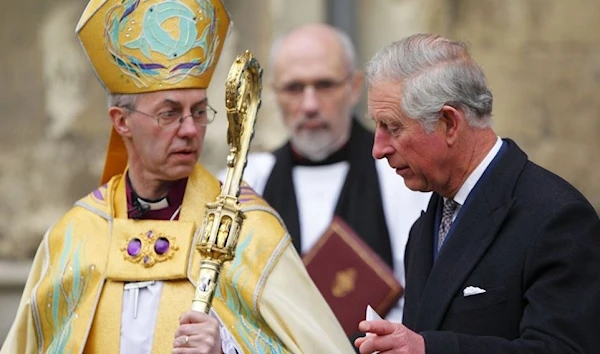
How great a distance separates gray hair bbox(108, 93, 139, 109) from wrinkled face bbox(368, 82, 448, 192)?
43.4 inches

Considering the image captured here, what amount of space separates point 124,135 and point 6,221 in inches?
152

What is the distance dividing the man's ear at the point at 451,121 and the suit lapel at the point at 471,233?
0.53 feet

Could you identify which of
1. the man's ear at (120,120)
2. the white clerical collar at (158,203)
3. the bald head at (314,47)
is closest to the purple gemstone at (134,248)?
the white clerical collar at (158,203)

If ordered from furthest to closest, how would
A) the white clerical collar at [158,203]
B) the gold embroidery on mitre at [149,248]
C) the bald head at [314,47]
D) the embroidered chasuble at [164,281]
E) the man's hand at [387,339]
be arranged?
1. the bald head at [314,47]
2. the white clerical collar at [158,203]
3. the gold embroidery on mitre at [149,248]
4. the embroidered chasuble at [164,281]
5. the man's hand at [387,339]

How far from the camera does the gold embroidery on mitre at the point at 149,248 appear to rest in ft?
19.3

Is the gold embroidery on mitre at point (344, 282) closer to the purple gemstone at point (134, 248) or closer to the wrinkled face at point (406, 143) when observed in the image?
the purple gemstone at point (134, 248)

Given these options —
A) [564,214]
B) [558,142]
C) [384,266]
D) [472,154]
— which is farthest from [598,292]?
[558,142]

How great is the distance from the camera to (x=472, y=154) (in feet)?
17.0

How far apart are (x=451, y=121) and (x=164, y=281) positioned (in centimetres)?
125

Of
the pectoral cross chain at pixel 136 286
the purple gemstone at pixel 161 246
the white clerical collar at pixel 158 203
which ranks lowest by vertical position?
the pectoral cross chain at pixel 136 286

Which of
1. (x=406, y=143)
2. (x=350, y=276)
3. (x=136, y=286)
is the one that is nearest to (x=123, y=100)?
(x=136, y=286)

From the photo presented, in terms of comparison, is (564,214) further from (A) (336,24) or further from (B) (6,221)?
(B) (6,221)

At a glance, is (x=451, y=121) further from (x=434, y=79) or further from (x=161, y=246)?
(x=161, y=246)

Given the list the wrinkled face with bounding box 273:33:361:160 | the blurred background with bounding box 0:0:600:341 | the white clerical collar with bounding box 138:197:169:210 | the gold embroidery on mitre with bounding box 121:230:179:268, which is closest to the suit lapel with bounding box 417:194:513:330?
the gold embroidery on mitre with bounding box 121:230:179:268
